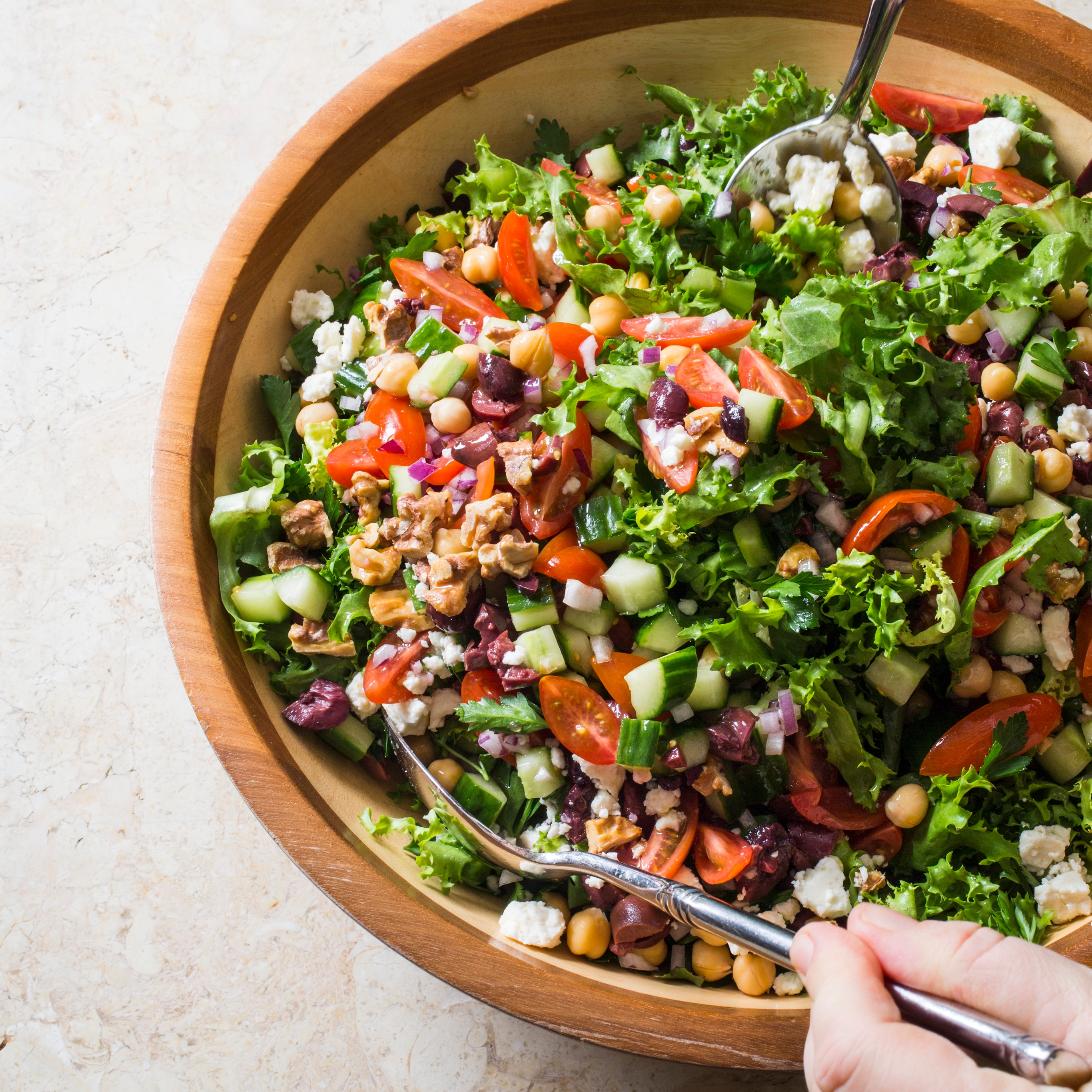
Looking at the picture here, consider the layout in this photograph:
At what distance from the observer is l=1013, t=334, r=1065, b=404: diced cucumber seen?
3.02 meters

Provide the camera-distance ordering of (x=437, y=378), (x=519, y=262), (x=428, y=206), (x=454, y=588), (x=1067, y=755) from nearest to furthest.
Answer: (x=454, y=588) < (x=1067, y=755) < (x=437, y=378) < (x=519, y=262) < (x=428, y=206)

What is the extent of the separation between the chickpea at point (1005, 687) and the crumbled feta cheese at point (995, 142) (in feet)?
6.14

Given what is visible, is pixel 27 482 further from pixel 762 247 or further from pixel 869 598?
pixel 869 598

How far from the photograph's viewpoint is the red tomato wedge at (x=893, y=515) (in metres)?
2.73

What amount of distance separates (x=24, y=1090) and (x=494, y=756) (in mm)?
2477

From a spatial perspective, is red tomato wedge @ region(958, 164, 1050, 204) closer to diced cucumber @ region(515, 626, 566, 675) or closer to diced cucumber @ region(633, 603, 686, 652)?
diced cucumber @ region(633, 603, 686, 652)

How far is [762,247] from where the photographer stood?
10.3 feet

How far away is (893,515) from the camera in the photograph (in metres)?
2.74

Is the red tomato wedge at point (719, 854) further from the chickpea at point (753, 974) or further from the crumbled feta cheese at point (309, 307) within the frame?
the crumbled feta cheese at point (309, 307)

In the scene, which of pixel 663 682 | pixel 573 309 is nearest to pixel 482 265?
pixel 573 309

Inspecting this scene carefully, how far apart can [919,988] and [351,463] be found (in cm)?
229

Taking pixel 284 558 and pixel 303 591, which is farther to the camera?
pixel 284 558

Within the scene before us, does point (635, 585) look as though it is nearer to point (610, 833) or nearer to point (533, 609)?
point (533, 609)

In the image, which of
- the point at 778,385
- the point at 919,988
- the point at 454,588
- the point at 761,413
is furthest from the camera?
the point at 454,588
